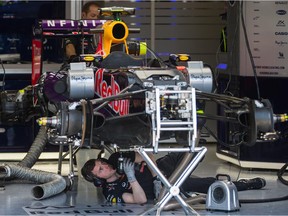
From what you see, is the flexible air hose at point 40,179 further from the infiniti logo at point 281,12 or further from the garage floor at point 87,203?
the infiniti logo at point 281,12

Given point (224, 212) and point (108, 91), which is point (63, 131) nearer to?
point (108, 91)

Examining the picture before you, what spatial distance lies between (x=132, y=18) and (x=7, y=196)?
421 cm

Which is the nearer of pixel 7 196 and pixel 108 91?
pixel 108 91

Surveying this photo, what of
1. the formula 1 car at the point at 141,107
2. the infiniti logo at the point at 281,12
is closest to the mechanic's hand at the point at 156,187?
the formula 1 car at the point at 141,107

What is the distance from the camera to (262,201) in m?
7.22

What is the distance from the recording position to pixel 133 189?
6879 millimetres

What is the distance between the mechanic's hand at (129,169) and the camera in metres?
6.72

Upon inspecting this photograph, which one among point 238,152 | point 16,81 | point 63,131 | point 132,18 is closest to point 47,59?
point 16,81

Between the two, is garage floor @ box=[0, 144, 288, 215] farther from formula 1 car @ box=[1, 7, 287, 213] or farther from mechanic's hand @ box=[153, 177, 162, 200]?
formula 1 car @ box=[1, 7, 287, 213]

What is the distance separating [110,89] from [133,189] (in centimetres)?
83

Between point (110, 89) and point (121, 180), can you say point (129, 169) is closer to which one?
point (121, 180)

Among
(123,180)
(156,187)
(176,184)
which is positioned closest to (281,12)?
(156,187)

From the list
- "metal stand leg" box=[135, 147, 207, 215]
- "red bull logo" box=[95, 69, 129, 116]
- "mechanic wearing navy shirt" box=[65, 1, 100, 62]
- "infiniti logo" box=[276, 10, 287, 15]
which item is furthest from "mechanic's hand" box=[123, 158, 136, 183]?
"infiniti logo" box=[276, 10, 287, 15]

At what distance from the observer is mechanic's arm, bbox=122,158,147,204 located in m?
6.73
